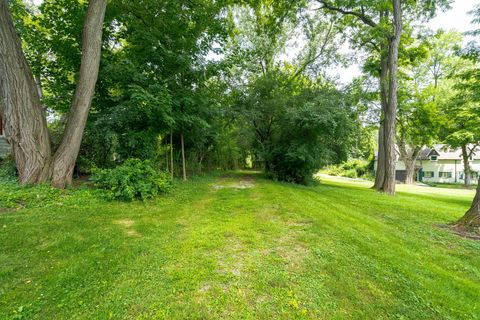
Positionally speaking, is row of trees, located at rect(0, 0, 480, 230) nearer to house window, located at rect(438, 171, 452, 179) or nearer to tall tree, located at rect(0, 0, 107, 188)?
tall tree, located at rect(0, 0, 107, 188)

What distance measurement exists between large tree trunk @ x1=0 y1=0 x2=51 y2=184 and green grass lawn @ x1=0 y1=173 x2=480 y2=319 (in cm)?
71

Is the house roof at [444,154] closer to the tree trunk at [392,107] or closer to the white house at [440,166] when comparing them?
the white house at [440,166]

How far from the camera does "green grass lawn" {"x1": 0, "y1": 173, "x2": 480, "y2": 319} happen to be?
1.87 meters

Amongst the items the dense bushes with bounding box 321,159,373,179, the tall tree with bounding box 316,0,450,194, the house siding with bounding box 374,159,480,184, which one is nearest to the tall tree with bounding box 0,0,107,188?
the tall tree with bounding box 316,0,450,194

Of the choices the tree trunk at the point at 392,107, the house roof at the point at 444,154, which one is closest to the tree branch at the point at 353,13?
the tree trunk at the point at 392,107

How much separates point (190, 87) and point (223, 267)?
7.03 metres

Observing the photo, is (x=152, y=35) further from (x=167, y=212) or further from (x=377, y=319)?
(x=377, y=319)

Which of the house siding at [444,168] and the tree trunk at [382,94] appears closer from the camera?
the tree trunk at [382,94]

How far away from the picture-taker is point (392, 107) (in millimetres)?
9500

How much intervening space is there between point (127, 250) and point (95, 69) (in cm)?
490

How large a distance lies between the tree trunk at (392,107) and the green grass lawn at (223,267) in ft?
20.7

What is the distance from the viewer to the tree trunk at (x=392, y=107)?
9008mm

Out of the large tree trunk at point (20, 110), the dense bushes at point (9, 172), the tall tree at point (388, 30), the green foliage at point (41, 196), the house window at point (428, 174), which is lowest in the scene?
the house window at point (428, 174)

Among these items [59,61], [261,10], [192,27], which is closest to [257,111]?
[192,27]
